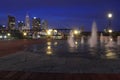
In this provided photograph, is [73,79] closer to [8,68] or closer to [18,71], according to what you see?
[18,71]

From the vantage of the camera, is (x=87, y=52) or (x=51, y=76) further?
(x=87, y=52)

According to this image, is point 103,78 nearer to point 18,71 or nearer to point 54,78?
point 54,78

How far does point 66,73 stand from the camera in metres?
12.5

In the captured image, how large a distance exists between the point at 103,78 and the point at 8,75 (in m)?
3.51

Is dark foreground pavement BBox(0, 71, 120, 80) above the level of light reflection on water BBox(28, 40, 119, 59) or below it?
below

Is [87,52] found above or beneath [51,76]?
above

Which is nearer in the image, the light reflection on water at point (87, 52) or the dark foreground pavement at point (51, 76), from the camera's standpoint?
the dark foreground pavement at point (51, 76)

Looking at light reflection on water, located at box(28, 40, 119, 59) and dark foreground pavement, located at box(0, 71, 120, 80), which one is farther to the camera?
light reflection on water, located at box(28, 40, 119, 59)

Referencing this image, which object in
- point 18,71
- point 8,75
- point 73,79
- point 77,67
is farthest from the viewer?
point 77,67

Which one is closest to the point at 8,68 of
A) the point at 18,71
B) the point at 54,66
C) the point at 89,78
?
the point at 18,71

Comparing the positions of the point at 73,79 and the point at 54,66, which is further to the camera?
the point at 54,66

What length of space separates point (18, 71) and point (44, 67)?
1.44m

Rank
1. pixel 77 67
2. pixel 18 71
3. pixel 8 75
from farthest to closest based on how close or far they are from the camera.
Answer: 1. pixel 77 67
2. pixel 18 71
3. pixel 8 75

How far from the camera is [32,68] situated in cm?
1373
